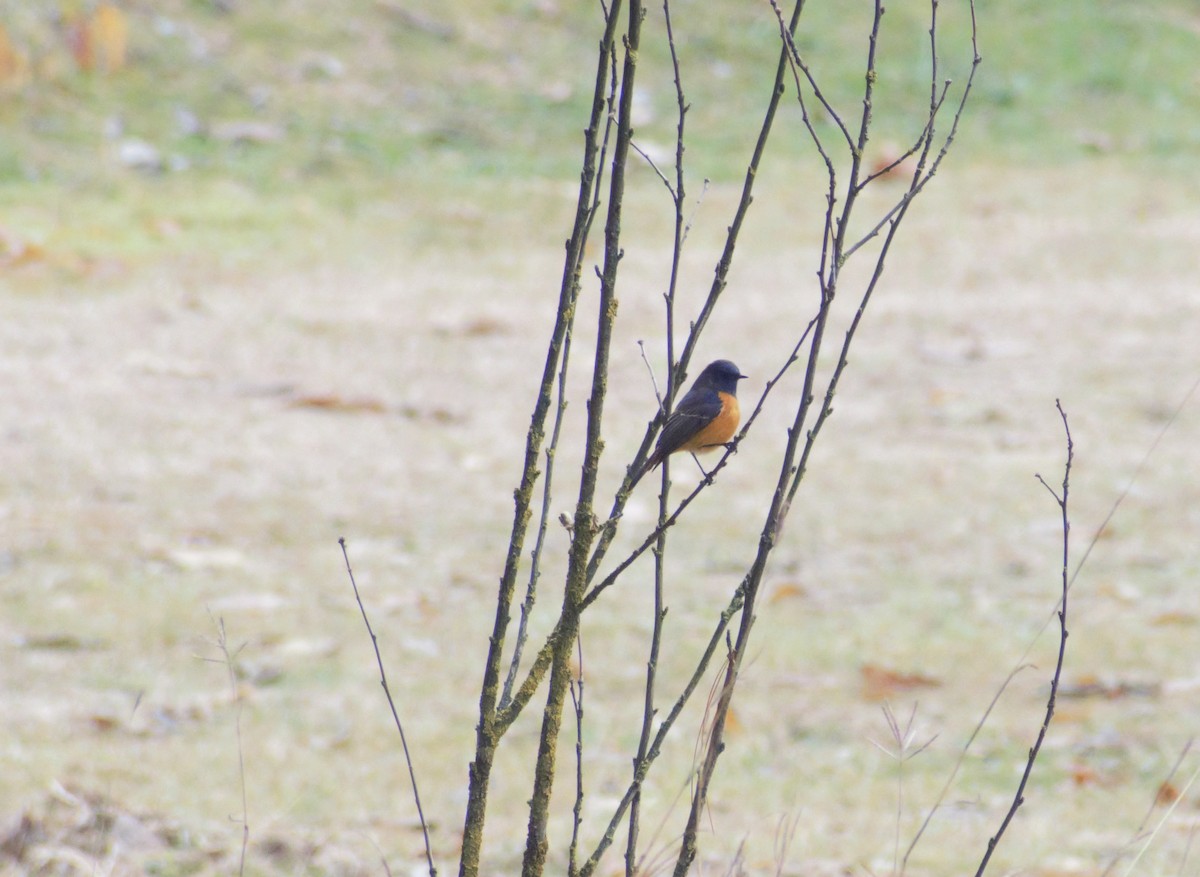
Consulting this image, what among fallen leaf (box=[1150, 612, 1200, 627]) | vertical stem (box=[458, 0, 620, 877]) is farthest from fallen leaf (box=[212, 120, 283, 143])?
vertical stem (box=[458, 0, 620, 877])

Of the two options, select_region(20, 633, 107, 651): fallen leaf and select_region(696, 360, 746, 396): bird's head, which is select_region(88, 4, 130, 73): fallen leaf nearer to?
select_region(20, 633, 107, 651): fallen leaf

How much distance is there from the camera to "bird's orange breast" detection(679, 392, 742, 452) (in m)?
3.10

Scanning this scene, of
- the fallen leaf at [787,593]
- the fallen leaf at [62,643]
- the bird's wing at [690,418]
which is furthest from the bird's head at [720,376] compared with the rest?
the fallen leaf at [62,643]

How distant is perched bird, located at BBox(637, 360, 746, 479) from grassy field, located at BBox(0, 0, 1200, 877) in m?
0.75

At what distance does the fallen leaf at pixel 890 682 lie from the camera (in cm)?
486

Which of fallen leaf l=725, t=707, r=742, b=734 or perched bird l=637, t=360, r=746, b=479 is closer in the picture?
perched bird l=637, t=360, r=746, b=479

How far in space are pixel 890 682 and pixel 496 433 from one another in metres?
3.37

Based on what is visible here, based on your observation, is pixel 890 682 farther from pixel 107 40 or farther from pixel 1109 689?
pixel 107 40

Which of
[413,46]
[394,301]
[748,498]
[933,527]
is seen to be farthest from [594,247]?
[413,46]

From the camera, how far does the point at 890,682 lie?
4.91m

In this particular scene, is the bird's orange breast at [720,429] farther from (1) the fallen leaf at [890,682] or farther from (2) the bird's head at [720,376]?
(1) the fallen leaf at [890,682]

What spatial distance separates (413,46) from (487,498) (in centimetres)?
927

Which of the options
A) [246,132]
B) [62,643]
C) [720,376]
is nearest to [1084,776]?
[720,376]

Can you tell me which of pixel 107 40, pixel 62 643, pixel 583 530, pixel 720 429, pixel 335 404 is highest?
pixel 107 40
